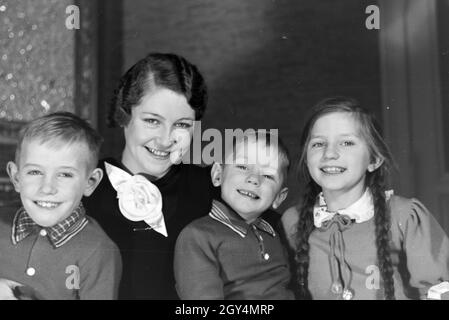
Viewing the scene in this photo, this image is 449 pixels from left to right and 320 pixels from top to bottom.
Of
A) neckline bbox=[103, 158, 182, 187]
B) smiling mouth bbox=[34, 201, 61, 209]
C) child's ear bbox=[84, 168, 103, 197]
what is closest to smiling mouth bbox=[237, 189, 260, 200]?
neckline bbox=[103, 158, 182, 187]

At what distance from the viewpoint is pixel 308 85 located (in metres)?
1.72

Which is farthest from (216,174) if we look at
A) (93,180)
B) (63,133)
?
(63,133)

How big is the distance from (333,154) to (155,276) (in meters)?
0.66

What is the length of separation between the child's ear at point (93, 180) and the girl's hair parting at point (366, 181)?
0.63 m

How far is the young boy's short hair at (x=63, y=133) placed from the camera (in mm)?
1669

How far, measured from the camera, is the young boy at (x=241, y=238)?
1.63 m

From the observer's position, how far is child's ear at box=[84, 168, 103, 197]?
1.68 m

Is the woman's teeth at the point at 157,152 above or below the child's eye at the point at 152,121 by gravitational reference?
below

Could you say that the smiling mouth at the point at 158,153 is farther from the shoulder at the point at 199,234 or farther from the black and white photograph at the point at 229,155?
the shoulder at the point at 199,234

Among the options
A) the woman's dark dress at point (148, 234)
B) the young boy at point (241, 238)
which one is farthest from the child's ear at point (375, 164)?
the woman's dark dress at point (148, 234)

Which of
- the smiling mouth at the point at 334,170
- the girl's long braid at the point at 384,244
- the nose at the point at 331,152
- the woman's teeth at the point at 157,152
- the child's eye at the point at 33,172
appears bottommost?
the girl's long braid at the point at 384,244

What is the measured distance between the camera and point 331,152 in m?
1.64
